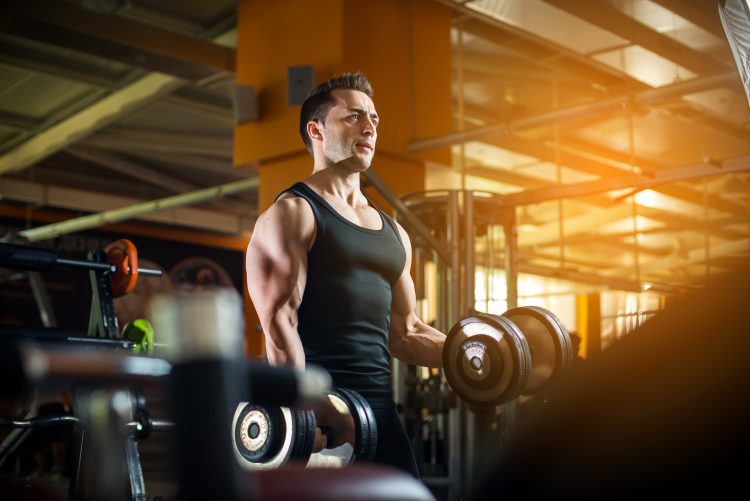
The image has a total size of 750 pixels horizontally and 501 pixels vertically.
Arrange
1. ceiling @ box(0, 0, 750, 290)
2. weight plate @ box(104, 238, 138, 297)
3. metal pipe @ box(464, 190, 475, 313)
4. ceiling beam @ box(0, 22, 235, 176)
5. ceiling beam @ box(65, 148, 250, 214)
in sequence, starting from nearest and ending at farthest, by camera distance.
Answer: weight plate @ box(104, 238, 138, 297), metal pipe @ box(464, 190, 475, 313), ceiling @ box(0, 0, 750, 290), ceiling beam @ box(0, 22, 235, 176), ceiling beam @ box(65, 148, 250, 214)

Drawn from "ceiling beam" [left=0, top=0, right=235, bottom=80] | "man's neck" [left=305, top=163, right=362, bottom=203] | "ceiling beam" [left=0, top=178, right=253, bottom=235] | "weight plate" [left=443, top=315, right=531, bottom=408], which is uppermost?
"ceiling beam" [left=0, top=0, right=235, bottom=80]

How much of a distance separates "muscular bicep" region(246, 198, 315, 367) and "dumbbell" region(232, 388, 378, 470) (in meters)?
0.21

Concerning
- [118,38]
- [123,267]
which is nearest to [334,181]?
[123,267]

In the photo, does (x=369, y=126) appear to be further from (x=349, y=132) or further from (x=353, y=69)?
(x=353, y=69)

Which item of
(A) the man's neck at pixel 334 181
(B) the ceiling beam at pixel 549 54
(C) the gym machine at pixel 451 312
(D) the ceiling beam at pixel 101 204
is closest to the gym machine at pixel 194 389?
(A) the man's neck at pixel 334 181

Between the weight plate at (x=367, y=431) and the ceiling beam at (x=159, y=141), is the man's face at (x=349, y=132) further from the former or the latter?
the ceiling beam at (x=159, y=141)

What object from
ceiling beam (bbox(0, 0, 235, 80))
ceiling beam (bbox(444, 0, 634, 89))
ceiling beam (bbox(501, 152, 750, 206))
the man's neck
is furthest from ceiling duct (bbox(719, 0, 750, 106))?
ceiling beam (bbox(0, 0, 235, 80))

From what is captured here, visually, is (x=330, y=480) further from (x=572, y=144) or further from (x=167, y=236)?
(x=167, y=236)

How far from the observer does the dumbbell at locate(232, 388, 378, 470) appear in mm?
1569

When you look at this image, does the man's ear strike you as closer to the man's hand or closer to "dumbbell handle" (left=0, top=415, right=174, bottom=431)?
the man's hand

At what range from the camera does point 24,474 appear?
6.55 m

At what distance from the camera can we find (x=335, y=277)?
1971 mm

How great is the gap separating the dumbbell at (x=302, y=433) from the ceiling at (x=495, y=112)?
6.84ft

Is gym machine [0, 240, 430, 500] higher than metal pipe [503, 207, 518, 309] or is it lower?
lower
